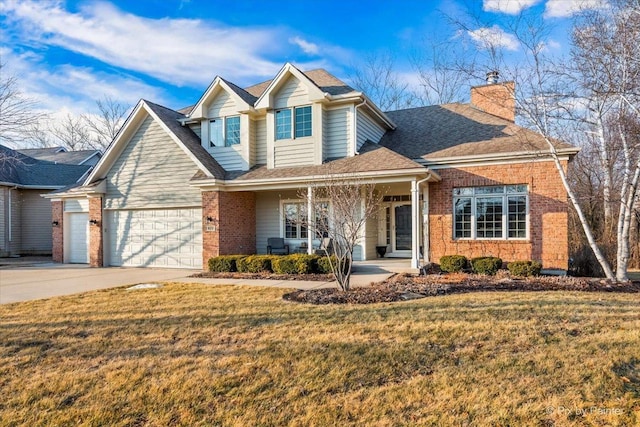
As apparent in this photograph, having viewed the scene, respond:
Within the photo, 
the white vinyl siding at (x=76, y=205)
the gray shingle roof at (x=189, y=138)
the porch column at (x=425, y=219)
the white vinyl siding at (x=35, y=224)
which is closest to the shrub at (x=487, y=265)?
the porch column at (x=425, y=219)

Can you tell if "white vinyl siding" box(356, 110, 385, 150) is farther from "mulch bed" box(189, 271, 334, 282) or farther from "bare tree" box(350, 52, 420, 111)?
"bare tree" box(350, 52, 420, 111)

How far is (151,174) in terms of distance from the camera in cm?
1475

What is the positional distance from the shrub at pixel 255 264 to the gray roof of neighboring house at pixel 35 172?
1477 centimetres

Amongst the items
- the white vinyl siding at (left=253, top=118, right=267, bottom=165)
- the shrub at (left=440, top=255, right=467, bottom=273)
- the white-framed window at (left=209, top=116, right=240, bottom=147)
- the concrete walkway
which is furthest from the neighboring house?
the shrub at (left=440, top=255, right=467, bottom=273)

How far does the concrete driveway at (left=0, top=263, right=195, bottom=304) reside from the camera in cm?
939

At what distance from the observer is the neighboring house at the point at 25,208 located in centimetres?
2011

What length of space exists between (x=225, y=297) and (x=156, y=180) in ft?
26.5

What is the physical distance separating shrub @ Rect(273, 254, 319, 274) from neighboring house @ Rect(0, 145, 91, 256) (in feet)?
47.8

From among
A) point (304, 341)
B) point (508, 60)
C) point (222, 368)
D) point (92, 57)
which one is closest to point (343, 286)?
point (304, 341)

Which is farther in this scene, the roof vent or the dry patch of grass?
the roof vent

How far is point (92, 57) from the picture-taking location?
2225cm

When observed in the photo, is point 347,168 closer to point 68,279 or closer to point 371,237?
point 371,237

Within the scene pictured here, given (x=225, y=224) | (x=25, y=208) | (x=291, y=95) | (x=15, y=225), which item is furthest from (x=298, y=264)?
(x=25, y=208)

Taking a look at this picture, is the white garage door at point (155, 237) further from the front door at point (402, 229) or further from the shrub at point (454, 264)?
the shrub at point (454, 264)
